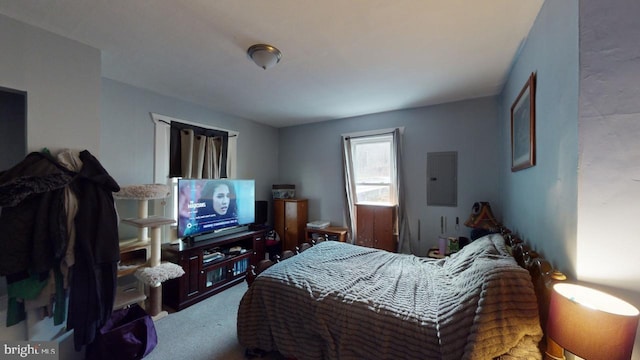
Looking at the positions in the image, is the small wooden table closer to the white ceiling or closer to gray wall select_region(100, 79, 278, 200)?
the white ceiling

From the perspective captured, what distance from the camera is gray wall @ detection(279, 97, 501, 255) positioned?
9.43ft

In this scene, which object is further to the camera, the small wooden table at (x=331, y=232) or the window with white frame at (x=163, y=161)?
the small wooden table at (x=331, y=232)

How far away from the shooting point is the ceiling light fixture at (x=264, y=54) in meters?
1.76

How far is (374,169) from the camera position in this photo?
3.67m

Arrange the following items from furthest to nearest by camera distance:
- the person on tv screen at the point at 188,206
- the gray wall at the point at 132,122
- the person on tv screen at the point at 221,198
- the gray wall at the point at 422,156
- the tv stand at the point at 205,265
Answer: the person on tv screen at the point at 221,198 → the gray wall at the point at 422,156 → the person on tv screen at the point at 188,206 → the tv stand at the point at 205,265 → the gray wall at the point at 132,122

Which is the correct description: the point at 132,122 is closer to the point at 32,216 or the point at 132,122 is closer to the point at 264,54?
the point at 32,216

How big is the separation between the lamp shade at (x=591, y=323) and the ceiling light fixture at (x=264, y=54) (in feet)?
7.10

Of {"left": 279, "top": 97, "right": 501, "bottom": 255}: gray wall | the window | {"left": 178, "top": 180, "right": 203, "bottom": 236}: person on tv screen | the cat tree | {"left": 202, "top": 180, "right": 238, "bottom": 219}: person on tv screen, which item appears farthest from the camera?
the window

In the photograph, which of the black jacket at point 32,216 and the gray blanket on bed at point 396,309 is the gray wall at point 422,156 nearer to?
the gray blanket on bed at point 396,309

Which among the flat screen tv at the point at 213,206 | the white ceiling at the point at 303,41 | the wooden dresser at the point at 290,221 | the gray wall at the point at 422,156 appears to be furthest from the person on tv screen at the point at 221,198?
the gray wall at the point at 422,156

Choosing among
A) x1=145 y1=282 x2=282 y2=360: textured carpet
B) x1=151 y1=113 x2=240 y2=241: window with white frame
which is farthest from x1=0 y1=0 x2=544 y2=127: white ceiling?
x1=145 y1=282 x2=282 y2=360: textured carpet

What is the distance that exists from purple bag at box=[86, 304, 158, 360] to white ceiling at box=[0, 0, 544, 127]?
2224 mm

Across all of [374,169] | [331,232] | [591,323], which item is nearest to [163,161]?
[331,232]

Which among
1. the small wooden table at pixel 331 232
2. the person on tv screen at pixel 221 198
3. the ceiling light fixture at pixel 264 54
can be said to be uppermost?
the ceiling light fixture at pixel 264 54
